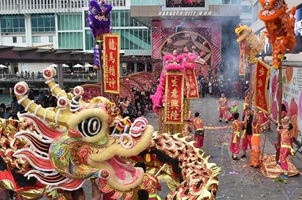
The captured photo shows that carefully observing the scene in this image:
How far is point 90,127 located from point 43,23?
41289 mm

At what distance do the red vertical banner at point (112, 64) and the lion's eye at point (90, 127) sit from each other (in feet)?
17.0

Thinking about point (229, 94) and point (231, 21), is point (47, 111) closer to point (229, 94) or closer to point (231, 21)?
point (229, 94)

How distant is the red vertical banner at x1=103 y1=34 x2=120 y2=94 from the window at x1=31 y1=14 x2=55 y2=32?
35580 mm

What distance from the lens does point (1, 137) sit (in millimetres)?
3658

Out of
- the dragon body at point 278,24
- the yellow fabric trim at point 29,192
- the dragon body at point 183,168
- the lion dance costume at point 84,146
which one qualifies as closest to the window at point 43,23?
the dragon body at point 278,24

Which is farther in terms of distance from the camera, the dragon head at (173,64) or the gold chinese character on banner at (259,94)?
the dragon head at (173,64)

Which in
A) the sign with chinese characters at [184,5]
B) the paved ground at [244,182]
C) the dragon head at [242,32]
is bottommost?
the paved ground at [244,182]

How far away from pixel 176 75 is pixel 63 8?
35.6 m

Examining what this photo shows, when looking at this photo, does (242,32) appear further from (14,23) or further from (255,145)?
(14,23)

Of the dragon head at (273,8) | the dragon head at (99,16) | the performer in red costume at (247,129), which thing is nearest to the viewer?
the dragon head at (273,8)

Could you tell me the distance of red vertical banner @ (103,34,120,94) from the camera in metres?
8.17

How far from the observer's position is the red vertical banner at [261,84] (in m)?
7.07

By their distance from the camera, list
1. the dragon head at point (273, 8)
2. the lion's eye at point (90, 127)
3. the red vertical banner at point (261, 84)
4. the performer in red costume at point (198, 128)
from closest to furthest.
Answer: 1. the lion's eye at point (90, 127)
2. the dragon head at point (273, 8)
3. the red vertical banner at point (261, 84)
4. the performer in red costume at point (198, 128)

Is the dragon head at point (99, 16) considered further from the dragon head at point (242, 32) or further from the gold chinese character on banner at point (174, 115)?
the dragon head at point (242, 32)
